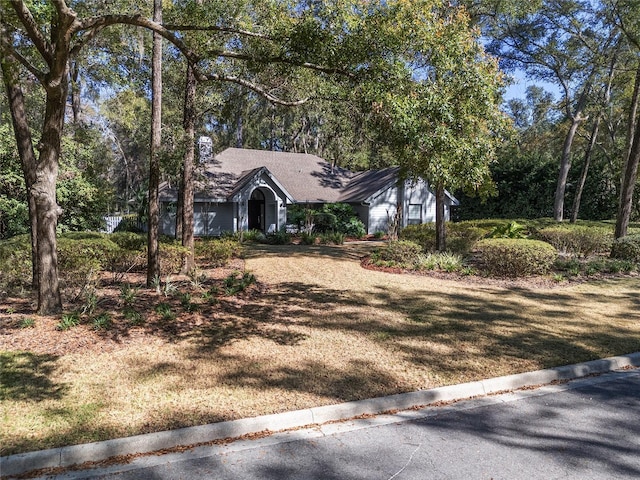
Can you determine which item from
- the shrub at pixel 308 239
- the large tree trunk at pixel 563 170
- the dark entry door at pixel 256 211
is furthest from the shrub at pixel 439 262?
the dark entry door at pixel 256 211

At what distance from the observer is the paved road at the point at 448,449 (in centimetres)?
383

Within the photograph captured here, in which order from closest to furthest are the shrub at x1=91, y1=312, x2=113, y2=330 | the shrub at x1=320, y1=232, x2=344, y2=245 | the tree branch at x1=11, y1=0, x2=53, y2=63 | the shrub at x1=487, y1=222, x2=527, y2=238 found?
the tree branch at x1=11, y1=0, x2=53, y2=63, the shrub at x1=91, y1=312, x2=113, y2=330, the shrub at x1=487, y1=222, x2=527, y2=238, the shrub at x1=320, y1=232, x2=344, y2=245

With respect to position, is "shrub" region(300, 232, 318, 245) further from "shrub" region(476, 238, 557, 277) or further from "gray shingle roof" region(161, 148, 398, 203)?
"shrub" region(476, 238, 557, 277)

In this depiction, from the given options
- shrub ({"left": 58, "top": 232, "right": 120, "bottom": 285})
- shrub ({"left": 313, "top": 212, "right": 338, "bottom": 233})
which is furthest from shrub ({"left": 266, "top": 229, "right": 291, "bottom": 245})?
shrub ({"left": 58, "top": 232, "right": 120, "bottom": 285})

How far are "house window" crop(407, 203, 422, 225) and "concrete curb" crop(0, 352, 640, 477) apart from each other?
82.9ft

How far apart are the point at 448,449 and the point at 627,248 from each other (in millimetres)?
14149

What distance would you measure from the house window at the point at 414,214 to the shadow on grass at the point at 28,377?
2722 centimetres

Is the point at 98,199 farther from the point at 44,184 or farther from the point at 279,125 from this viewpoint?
the point at 279,125

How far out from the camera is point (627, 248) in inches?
594

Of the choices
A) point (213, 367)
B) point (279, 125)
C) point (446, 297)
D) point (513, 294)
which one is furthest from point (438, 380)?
point (279, 125)

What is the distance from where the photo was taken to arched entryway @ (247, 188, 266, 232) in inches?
1204

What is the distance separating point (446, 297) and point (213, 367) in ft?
20.0

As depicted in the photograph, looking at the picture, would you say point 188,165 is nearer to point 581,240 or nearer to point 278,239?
point 278,239

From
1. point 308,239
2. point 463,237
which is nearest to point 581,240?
point 463,237
